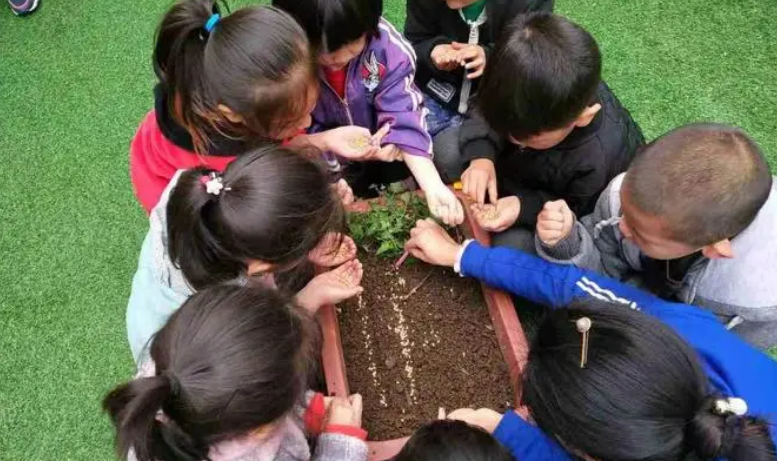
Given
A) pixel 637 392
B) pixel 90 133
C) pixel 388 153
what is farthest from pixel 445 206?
pixel 90 133

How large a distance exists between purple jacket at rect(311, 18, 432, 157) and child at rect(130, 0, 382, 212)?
0.28 m

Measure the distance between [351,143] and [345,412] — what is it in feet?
2.20

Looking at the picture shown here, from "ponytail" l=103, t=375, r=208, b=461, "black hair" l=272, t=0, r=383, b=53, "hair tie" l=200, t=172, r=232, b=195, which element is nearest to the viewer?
"ponytail" l=103, t=375, r=208, b=461

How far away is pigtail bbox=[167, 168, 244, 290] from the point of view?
1099 mm

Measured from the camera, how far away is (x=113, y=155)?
2.05 metres

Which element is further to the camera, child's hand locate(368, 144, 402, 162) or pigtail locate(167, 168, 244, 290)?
child's hand locate(368, 144, 402, 162)

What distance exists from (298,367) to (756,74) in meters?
1.94

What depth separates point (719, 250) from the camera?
4.01 ft

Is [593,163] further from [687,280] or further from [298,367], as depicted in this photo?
[298,367]

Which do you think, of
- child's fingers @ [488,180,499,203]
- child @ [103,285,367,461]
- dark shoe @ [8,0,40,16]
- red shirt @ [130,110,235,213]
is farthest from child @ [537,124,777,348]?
dark shoe @ [8,0,40,16]

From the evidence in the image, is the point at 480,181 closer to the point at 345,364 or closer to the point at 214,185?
the point at 345,364

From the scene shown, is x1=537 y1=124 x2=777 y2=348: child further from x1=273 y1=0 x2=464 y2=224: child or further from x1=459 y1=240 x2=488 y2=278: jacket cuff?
x1=273 y1=0 x2=464 y2=224: child

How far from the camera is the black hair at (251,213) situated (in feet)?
3.55

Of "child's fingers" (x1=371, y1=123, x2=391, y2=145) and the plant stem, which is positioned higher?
"child's fingers" (x1=371, y1=123, x2=391, y2=145)
